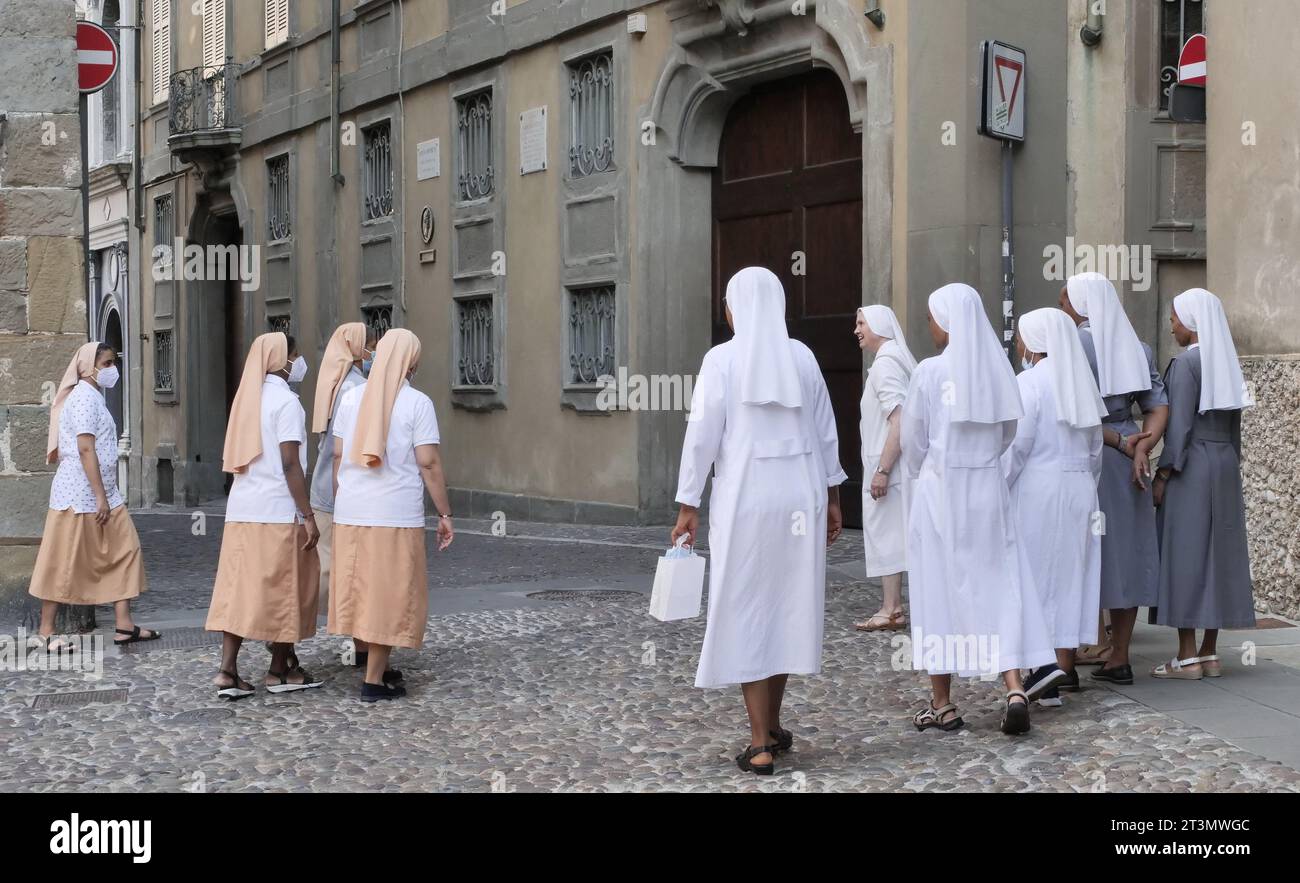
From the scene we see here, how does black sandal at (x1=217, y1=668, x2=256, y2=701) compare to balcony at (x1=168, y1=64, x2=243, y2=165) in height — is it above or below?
below

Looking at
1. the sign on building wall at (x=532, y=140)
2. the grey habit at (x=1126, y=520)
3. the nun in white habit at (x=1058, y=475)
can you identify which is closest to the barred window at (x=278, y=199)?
the sign on building wall at (x=532, y=140)

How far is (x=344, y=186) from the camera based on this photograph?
74.4ft

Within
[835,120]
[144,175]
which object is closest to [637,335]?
[835,120]

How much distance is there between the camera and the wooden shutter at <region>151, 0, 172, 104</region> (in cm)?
2891

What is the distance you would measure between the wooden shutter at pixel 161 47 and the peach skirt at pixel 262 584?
21.9 meters

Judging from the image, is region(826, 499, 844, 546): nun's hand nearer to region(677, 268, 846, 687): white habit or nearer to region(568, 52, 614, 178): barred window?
region(677, 268, 846, 687): white habit

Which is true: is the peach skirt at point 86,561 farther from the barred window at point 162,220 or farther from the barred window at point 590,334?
the barred window at point 162,220

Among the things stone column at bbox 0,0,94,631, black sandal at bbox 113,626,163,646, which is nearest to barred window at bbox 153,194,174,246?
stone column at bbox 0,0,94,631

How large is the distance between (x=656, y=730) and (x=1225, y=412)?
10.3ft

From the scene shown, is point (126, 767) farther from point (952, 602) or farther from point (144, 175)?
point (144, 175)

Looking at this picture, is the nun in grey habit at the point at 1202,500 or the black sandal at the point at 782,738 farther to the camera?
the nun in grey habit at the point at 1202,500

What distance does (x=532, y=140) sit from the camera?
1848cm

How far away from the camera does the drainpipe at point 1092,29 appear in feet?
44.5

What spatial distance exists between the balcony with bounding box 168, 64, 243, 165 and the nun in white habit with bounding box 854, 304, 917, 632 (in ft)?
59.5
